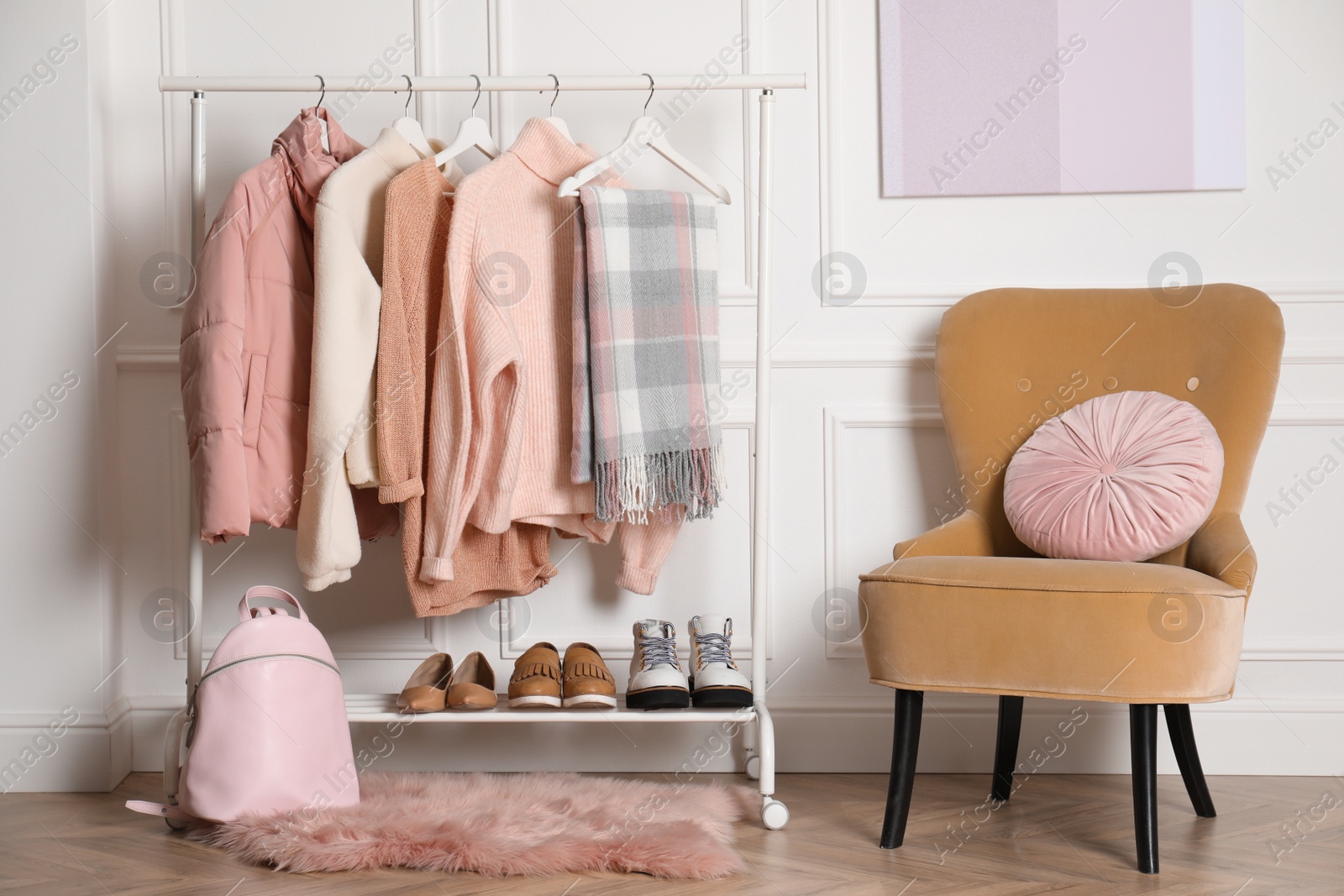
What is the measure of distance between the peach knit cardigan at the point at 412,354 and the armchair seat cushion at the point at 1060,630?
0.73 metres

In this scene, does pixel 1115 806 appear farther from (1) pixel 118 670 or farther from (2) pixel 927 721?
(1) pixel 118 670

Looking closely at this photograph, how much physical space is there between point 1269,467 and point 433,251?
1.66m

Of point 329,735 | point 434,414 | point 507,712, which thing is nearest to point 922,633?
point 507,712

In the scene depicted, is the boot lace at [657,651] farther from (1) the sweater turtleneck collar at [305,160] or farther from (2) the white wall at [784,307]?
(1) the sweater turtleneck collar at [305,160]

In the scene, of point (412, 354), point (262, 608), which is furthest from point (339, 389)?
point (262, 608)

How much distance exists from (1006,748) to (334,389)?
51.5 inches

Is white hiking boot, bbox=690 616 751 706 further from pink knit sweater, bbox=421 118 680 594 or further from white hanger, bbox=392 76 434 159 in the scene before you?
white hanger, bbox=392 76 434 159

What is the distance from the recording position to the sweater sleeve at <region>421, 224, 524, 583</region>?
4.99ft

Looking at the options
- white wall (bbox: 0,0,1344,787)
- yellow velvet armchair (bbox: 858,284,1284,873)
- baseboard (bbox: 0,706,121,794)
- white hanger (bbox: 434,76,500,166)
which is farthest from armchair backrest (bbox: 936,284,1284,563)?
baseboard (bbox: 0,706,121,794)

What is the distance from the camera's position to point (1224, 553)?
143 centimetres

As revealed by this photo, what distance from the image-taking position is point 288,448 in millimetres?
1576

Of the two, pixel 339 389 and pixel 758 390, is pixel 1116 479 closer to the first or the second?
pixel 758 390

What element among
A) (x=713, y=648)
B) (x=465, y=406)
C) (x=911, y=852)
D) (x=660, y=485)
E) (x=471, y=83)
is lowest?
(x=911, y=852)

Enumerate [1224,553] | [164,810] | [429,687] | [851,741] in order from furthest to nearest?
[851,741], [429,687], [164,810], [1224,553]
